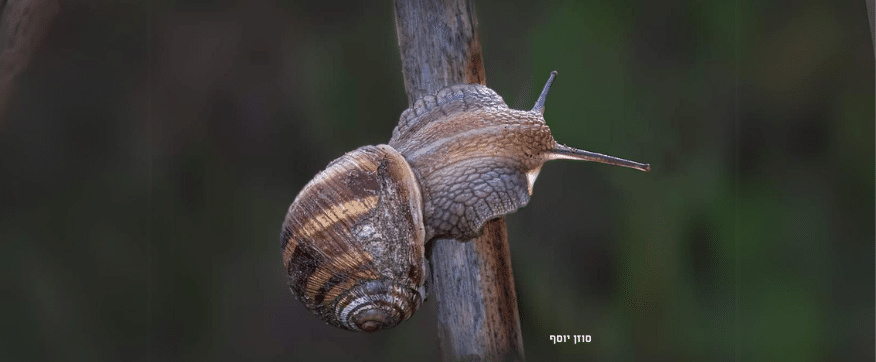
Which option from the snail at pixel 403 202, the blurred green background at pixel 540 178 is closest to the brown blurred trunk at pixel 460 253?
the snail at pixel 403 202

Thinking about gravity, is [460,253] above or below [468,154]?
below

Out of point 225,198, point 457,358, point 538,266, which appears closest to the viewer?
point 457,358

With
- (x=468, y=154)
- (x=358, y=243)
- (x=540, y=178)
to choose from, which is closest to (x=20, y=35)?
→ (x=358, y=243)

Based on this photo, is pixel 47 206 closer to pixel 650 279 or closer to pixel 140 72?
pixel 140 72

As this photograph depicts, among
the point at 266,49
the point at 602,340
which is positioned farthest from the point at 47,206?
the point at 602,340

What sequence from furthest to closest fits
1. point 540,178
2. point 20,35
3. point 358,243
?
1. point 540,178
2. point 20,35
3. point 358,243

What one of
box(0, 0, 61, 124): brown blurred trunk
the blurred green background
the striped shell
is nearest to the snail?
the striped shell

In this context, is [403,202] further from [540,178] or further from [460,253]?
[540,178]
